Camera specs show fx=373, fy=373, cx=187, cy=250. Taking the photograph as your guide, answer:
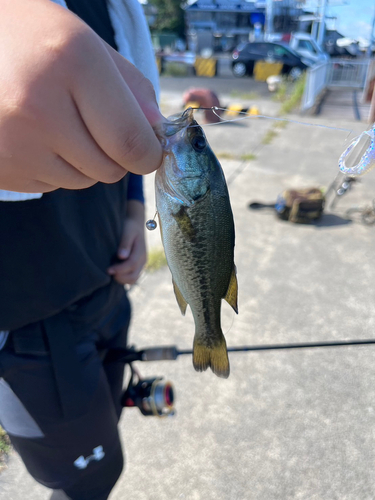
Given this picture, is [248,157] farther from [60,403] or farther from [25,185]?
[25,185]

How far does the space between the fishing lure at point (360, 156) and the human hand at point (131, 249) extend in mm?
909

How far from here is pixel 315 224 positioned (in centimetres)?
429

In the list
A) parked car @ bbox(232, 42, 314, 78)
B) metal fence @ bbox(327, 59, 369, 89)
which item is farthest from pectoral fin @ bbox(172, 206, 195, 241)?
parked car @ bbox(232, 42, 314, 78)

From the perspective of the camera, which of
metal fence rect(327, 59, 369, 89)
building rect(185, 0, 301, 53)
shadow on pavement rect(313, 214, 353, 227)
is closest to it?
shadow on pavement rect(313, 214, 353, 227)

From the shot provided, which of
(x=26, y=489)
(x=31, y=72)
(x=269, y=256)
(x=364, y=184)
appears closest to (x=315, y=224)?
(x=269, y=256)

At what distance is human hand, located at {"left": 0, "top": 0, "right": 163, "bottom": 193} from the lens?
0.55 metres

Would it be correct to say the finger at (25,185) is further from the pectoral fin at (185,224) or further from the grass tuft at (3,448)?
the grass tuft at (3,448)

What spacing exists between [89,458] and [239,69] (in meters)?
18.3

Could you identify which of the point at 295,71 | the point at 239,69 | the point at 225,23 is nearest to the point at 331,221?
the point at 295,71

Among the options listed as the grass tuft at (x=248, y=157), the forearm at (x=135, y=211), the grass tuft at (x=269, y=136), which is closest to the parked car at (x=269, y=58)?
the grass tuft at (x=269, y=136)

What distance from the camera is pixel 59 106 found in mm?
582

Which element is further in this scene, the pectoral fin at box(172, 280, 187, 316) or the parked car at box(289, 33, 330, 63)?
the parked car at box(289, 33, 330, 63)

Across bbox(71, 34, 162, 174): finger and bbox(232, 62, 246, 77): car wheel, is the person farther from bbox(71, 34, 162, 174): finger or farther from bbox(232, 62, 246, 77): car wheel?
bbox(232, 62, 246, 77): car wheel

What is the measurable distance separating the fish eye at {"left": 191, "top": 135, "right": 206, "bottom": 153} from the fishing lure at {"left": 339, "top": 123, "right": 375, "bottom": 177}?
0.32 m
